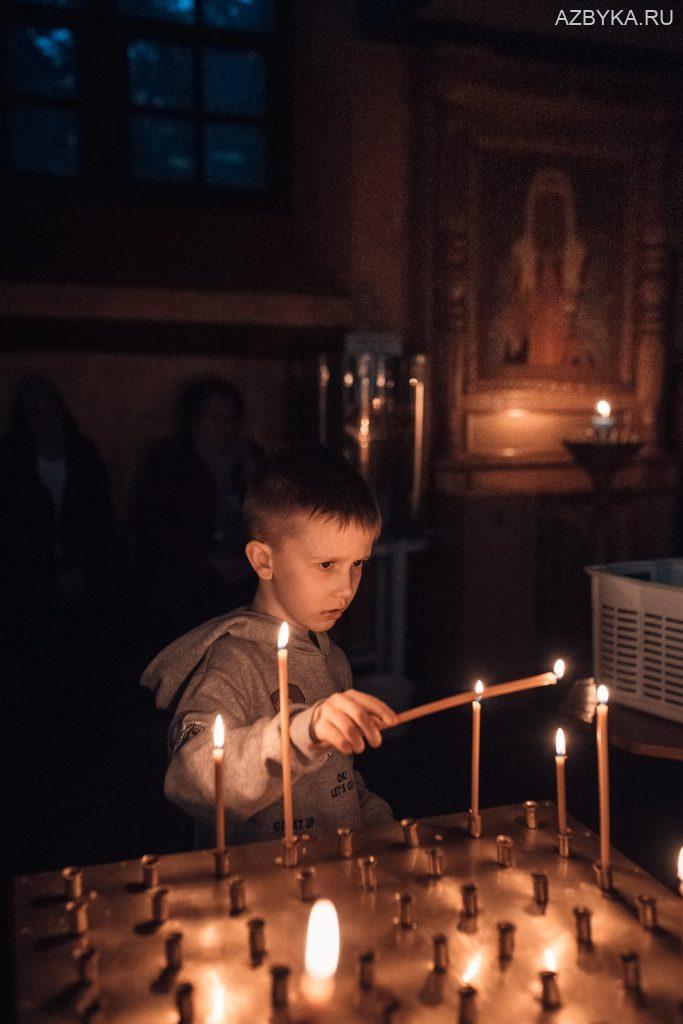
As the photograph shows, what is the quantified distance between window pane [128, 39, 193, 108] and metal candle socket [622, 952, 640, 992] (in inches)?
201

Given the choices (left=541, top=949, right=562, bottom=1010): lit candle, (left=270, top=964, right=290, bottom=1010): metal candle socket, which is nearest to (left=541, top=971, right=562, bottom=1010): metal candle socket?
(left=541, top=949, right=562, bottom=1010): lit candle

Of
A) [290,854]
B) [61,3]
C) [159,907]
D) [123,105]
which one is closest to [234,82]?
[123,105]

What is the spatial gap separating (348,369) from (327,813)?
3264 mm

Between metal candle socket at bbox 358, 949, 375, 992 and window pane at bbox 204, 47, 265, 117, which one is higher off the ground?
window pane at bbox 204, 47, 265, 117

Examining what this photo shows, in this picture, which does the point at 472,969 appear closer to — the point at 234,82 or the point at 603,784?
the point at 603,784

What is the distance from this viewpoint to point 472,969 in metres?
0.92

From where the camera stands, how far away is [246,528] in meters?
1.72

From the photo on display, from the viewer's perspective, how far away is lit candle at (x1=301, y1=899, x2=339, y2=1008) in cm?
87

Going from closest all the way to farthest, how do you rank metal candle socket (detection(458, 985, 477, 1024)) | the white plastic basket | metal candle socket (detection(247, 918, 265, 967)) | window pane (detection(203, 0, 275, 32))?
metal candle socket (detection(458, 985, 477, 1024)) → metal candle socket (detection(247, 918, 265, 967)) → the white plastic basket → window pane (detection(203, 0, 275, 32))

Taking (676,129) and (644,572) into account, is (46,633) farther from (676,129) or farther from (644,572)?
(676,129)

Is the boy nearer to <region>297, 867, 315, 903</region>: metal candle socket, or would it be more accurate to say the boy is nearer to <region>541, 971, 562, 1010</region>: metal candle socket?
<region>297, 867, 315, 903</region>: metal candle socket

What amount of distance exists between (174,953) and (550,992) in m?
0.36

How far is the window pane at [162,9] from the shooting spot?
4918 millimetres

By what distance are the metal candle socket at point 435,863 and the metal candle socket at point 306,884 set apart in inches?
5.8
